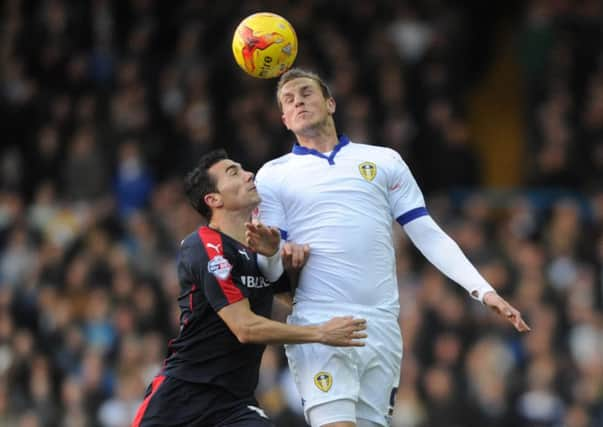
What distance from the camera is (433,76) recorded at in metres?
17.0

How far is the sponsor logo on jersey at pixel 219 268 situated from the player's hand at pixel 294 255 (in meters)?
0.43

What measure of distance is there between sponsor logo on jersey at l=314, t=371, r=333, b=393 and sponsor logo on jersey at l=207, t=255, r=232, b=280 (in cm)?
83

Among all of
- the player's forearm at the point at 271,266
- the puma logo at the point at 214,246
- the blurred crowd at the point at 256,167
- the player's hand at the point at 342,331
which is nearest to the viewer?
the player's hand at the point at 342,331

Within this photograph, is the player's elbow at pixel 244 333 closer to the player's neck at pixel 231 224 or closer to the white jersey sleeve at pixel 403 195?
the player's neck at pixel 231 224

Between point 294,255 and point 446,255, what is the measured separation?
38.1 inches

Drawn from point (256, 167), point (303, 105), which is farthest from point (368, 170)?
point (256, 167)

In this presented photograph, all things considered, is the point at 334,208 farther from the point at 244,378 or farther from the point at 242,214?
the point at 244,378

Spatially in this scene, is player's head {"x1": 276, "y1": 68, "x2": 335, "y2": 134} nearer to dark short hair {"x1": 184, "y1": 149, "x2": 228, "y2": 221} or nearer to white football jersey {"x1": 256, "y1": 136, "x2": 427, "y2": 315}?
white football jersey {"x1": 256, "y1": 136, "x2": 427, "y2": 315}

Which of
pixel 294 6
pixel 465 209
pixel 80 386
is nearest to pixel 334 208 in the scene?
pixel 80 386

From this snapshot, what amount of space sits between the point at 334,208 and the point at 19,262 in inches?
362

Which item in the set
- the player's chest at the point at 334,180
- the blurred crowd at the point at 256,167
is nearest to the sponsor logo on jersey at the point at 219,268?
the player's chest at the point at 334,180

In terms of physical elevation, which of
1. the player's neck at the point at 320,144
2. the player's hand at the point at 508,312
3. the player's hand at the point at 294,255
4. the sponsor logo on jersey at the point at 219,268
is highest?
the player's neck at the point at 320,144

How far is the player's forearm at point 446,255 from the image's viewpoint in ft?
26.1

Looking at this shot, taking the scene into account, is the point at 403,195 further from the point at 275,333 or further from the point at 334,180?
the point at 275,333
